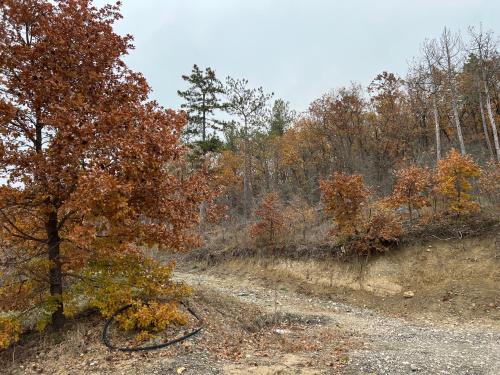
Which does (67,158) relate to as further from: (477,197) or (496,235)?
(477,197)

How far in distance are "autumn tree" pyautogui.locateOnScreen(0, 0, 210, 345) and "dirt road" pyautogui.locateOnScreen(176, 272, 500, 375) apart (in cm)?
419

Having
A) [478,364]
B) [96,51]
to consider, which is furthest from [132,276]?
[478,364]

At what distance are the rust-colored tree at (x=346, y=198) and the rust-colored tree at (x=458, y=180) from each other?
2.79m

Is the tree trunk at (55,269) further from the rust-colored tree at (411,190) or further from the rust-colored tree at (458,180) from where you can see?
the rust-colored tree at (458,180)

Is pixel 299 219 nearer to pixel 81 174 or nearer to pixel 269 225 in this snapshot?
pixel 269 225

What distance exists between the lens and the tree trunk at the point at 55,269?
352 inches

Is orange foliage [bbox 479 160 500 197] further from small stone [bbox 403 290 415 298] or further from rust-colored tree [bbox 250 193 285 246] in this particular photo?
rust-colored tree [bbox 250 193 285 246]

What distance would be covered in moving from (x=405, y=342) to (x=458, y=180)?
26.0ft

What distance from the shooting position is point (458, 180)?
14477mm

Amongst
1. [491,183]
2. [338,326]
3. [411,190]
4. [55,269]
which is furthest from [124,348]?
[491,183]

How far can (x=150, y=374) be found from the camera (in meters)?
6.75

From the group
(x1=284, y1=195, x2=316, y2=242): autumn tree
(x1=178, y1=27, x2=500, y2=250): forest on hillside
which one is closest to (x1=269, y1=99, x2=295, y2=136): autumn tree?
(x1=178, y1=27, x2=500, y2=250): forest on hillside

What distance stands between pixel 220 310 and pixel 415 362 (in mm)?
5133

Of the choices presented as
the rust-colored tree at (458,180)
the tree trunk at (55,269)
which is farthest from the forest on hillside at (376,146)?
the tree trunk at (55,269)
